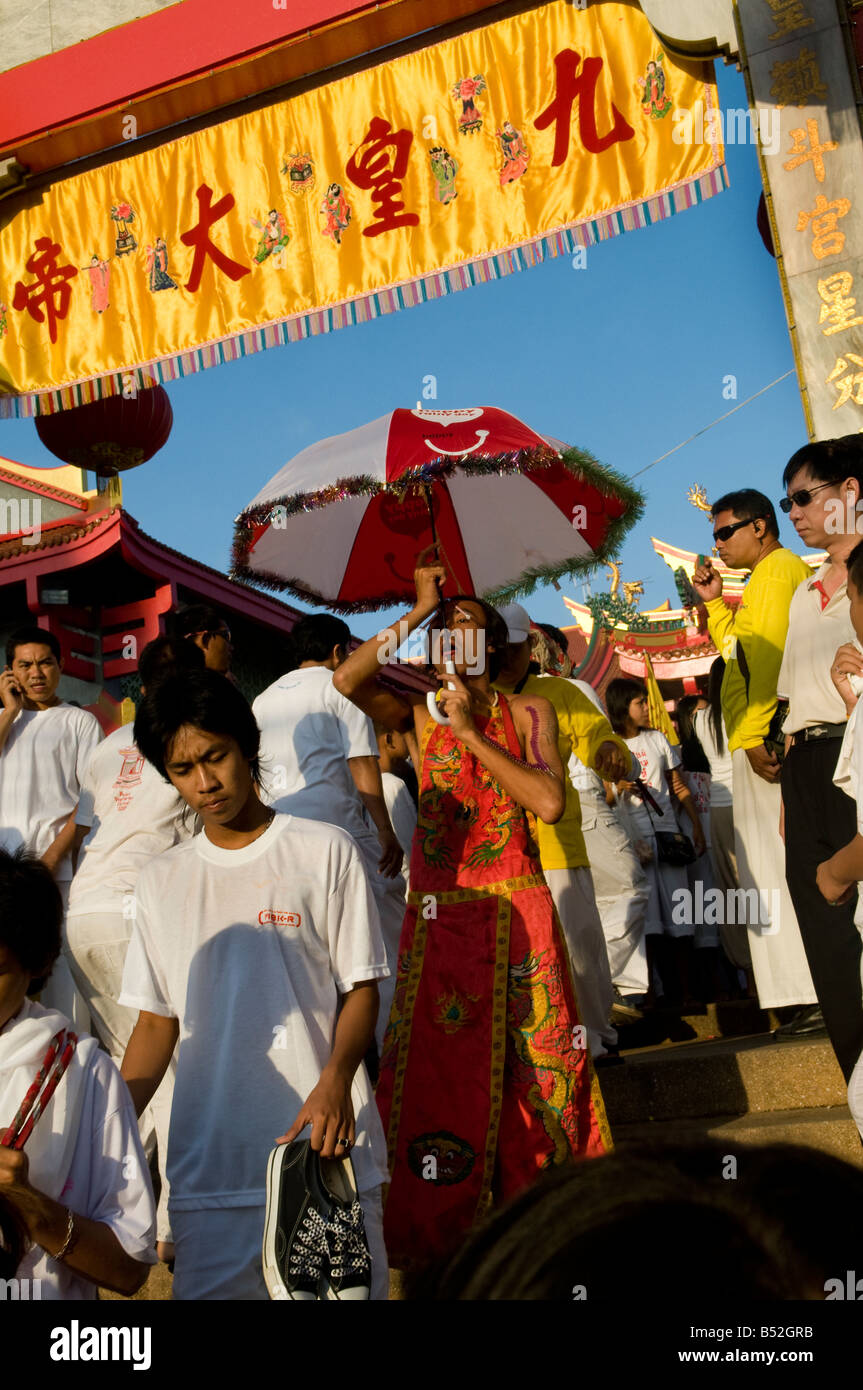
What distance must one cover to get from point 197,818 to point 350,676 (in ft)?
2.15

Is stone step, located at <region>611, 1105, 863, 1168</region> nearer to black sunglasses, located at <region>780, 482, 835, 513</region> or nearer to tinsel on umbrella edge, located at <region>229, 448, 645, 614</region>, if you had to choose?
black sunglasses, located at <region>780, 482, 835, 513</region>

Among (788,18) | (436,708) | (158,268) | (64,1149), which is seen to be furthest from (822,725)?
(158,268)

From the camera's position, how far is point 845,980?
363 cm

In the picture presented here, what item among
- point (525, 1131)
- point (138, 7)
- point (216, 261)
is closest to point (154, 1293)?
point (525, 1131)

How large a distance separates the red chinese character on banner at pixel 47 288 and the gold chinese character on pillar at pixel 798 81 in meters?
3.75

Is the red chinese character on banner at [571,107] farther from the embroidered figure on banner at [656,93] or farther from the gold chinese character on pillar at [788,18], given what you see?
the gold chinese character on pillar at [788,18]

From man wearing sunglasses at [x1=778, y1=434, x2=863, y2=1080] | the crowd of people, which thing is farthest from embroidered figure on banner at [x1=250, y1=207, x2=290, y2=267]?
man wearing sunglasses at [x1=778, y1=434, x2=863, y2=1080]

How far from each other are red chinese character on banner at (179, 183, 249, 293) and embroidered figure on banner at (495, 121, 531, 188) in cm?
146

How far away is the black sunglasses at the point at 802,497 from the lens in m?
3.84

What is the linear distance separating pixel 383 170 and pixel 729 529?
2761 mm

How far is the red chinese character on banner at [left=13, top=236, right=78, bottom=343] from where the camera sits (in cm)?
676

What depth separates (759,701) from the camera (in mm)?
4469

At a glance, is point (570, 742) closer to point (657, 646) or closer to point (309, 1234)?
point (309, 1234)
